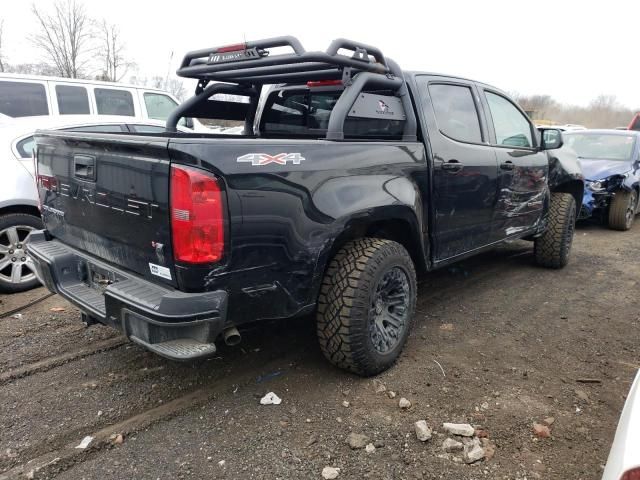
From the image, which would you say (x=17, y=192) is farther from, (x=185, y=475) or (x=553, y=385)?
(x=553, y=385)

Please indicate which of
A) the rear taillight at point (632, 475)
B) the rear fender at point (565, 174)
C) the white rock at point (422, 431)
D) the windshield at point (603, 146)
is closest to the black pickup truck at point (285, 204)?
the white rock at point (422, 431)

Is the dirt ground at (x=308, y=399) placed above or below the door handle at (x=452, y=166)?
below

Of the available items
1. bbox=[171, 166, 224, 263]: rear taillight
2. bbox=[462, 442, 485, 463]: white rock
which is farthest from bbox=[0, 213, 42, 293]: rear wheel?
bbox=[462, 442, 485, 463]: white rock

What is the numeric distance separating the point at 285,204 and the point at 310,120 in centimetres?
177

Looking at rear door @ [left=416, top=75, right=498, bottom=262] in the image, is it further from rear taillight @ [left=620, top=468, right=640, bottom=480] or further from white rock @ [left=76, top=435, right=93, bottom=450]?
white rock @ [left=76, top=435, right=93, bottom=450]

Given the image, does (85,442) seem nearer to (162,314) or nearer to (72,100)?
(162,314)

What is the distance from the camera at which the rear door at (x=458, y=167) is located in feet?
11.4

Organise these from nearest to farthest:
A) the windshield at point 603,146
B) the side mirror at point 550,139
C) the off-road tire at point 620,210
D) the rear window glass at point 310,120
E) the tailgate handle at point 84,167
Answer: the tailgate handle at point 84,167 → the rear window glass at point 310,120 → the side mirror at point 550,139 → the off-road tire at point 620,210 → the windshield at point 603,146

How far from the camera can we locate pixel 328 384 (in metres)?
2.97

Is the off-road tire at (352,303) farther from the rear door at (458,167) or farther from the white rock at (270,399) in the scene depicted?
the rear door at (458,167)

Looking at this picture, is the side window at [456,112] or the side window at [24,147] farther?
the side window at [24,147]

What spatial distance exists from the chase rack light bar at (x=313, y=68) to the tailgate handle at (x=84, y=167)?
119cm

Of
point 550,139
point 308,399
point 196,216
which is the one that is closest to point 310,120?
point 196,216

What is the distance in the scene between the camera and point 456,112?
12.5 feet
